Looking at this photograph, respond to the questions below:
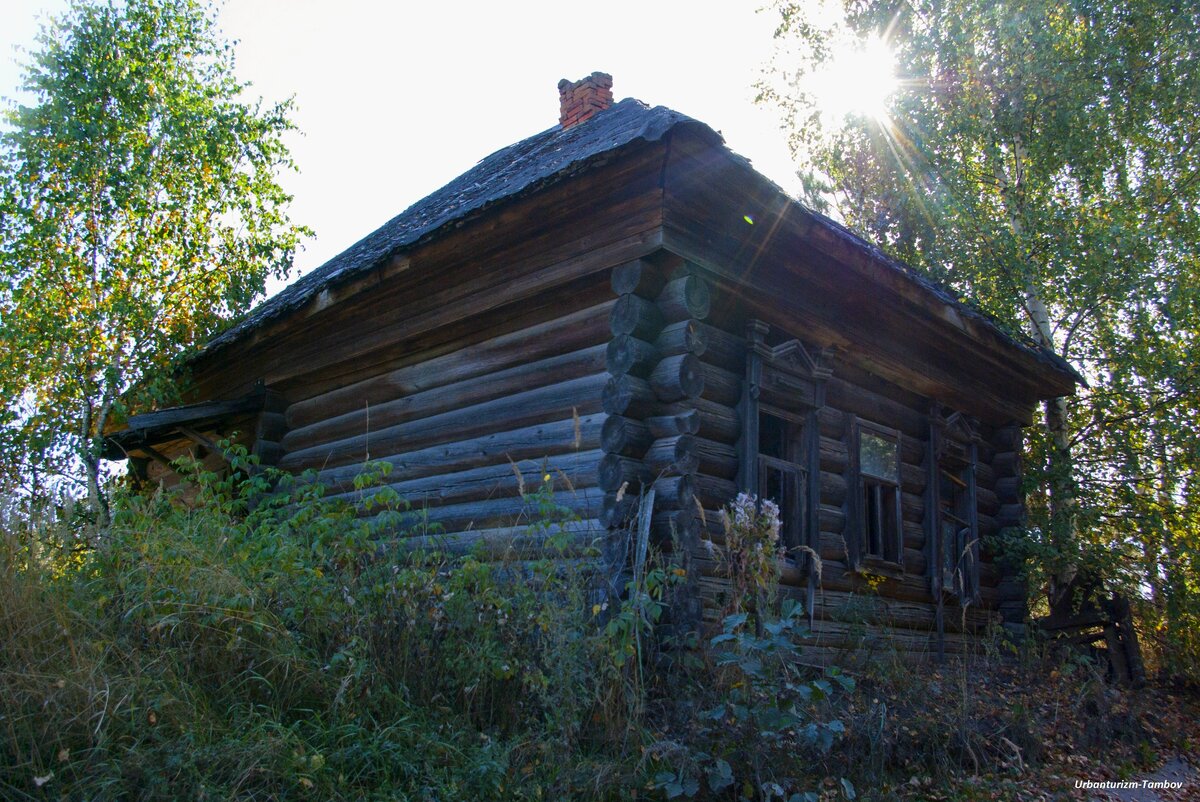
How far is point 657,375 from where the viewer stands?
670 centimetres

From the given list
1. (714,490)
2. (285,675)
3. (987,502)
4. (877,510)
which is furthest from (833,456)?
(285,675)

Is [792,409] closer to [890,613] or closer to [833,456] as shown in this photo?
[833,456]

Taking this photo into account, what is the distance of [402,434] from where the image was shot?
873cm

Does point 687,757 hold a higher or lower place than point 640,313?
lower

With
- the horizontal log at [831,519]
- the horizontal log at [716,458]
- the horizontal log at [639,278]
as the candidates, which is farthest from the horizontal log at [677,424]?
the horizontal log at [831,519]

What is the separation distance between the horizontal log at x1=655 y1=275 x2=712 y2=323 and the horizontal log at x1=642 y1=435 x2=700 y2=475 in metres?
0.88

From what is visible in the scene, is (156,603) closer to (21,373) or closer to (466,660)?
(466,660)

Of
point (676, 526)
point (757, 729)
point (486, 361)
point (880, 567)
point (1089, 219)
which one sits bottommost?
point (757, 729)

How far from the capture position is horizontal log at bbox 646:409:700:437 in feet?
21.3

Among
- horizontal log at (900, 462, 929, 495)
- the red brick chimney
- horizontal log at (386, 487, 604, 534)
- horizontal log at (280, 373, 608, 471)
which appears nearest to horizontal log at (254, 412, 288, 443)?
horizontal log at (280, 373, 608, 471)

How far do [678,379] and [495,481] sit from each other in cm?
187

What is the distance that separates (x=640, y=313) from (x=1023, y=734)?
3.71 m

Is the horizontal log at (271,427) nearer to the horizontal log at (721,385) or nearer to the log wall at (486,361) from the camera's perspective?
the log wall at (486,361)

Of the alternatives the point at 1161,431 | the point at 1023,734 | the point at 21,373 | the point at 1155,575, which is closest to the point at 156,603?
the point at 1023,734
